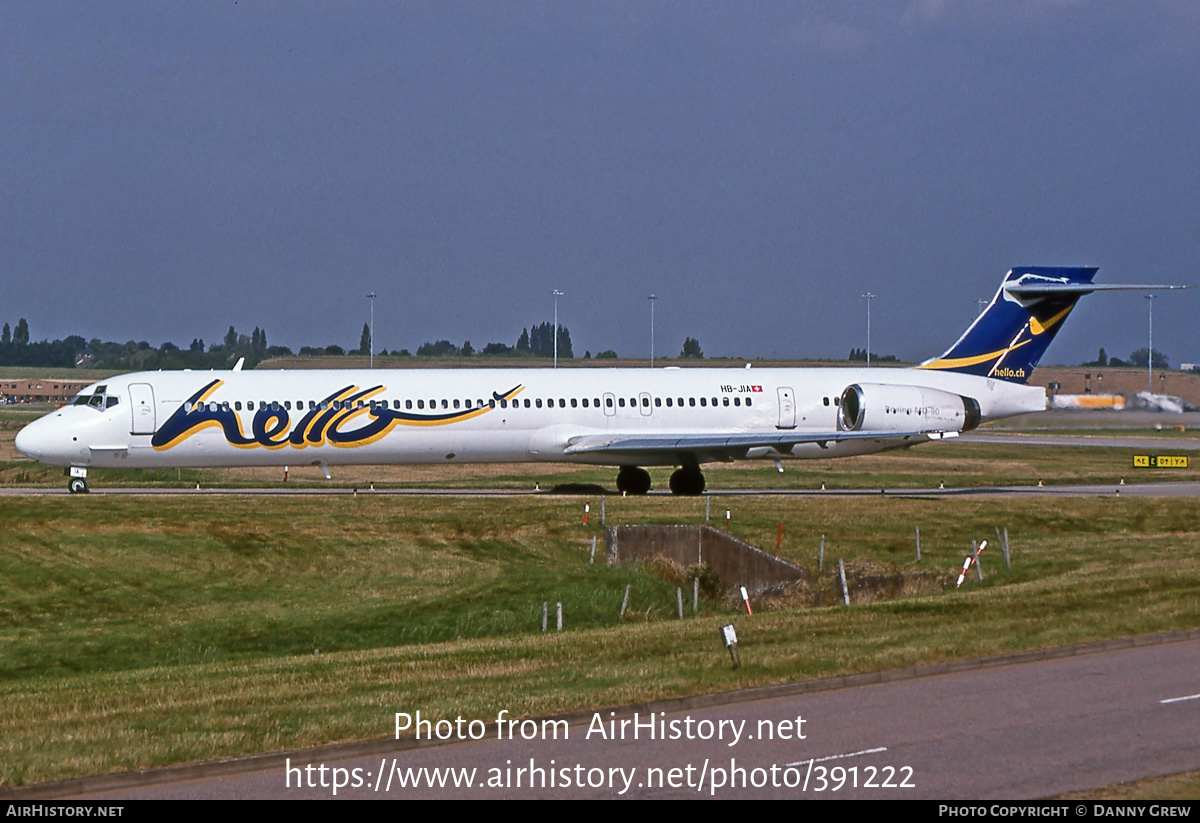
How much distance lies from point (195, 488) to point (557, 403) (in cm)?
1268

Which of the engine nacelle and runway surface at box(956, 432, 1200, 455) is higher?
the engine nacelle

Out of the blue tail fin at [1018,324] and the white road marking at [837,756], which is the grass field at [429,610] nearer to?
the white road marking at [837,756]

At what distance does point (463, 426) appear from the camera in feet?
131

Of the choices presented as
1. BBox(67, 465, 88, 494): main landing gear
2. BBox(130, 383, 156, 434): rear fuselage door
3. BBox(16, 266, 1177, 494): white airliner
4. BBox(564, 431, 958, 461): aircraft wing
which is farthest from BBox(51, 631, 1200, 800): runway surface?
BBox(67, 465, 88, 494): main landing gear

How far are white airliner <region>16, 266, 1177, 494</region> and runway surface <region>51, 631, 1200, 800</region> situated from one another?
24.7m

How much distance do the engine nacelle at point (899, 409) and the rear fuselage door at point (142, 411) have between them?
19.6m

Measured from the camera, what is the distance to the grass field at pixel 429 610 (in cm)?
1536

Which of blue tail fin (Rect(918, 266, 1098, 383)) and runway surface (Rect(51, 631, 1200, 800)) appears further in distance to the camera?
blue tail fin (Rect(918, 266, 1098, 383))

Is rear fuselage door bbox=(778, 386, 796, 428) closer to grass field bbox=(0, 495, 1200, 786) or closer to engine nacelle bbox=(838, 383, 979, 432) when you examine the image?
engine nacelle bbox=(838, 383, 979, 432)

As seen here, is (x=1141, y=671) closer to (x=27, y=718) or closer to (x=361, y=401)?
(x=27, y=718)

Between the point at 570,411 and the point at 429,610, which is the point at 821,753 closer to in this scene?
the point at 429,610

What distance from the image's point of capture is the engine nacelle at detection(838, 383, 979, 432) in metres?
41.9

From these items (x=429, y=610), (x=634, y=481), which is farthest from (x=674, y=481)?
(x=429, y=610)

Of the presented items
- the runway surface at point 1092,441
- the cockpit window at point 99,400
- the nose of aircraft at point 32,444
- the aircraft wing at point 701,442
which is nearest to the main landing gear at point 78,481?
the nose of aircraft at point 32,444
